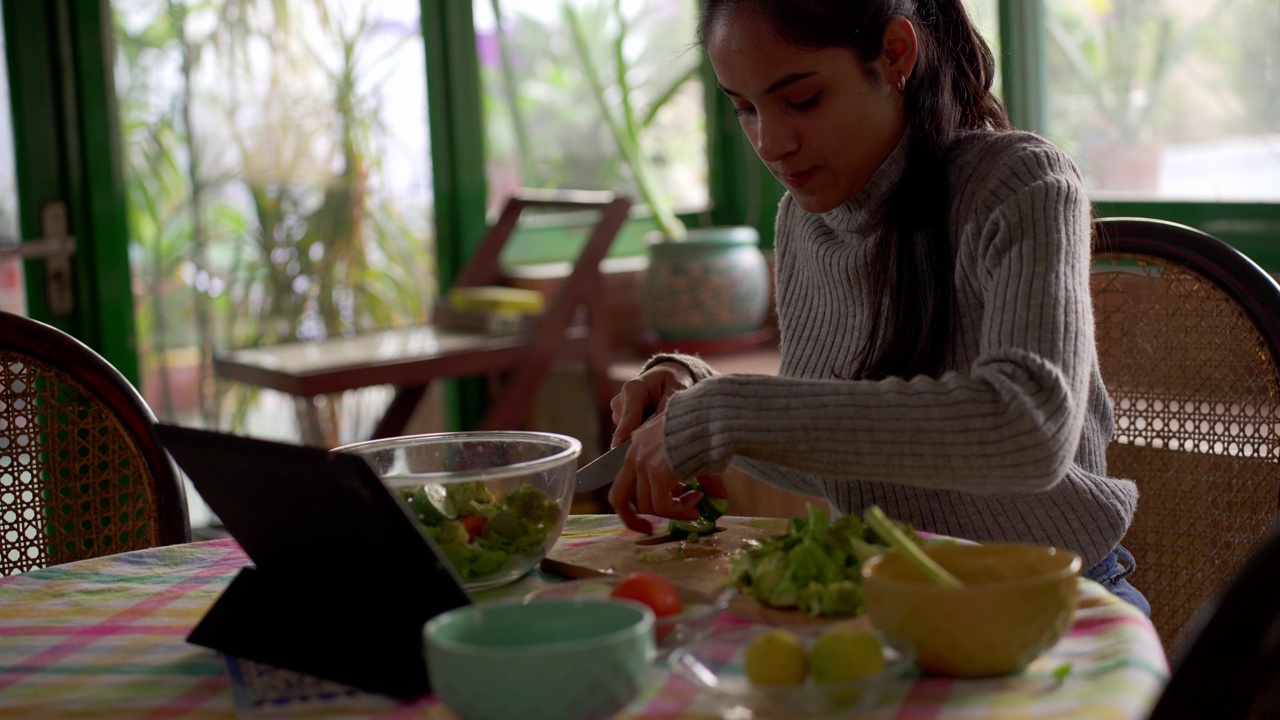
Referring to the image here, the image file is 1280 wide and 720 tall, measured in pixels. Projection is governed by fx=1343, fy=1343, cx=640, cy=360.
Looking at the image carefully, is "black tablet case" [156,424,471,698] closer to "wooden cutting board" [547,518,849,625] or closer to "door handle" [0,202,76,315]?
"wooden cutting board" [547,518,849,625]

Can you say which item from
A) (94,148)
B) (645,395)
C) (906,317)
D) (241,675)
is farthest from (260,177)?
(241,675)

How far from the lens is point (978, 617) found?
814 millimetres

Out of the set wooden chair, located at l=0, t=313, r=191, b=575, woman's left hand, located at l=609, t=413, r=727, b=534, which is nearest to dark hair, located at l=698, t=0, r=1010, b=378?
woman's left hand, located at l=609, t=413, r=727, b=534

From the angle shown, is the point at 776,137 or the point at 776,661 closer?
the point at 776,661

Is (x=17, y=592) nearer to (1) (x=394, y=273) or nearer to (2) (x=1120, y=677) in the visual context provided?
(2) (x=1120, y=677)

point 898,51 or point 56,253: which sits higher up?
point 898,51

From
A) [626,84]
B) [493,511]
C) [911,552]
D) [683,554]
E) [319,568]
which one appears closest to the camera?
[911,552]

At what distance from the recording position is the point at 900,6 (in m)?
1.36

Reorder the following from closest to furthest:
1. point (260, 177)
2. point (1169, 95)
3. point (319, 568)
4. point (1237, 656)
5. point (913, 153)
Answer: point (1237, 656), point (319, 568), point (913, 153), point (1169, 95), point (260, 177)

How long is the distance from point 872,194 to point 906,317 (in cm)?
15

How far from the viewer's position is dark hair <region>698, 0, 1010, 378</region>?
130cm

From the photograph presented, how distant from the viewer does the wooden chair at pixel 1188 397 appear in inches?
57.5

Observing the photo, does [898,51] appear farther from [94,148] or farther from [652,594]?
[94,148]

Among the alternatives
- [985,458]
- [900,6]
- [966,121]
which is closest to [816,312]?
[966,121]
